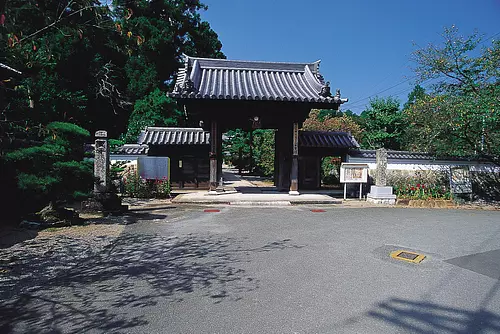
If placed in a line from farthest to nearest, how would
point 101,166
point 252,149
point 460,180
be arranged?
point 252,149
point 460,180
point 101,166

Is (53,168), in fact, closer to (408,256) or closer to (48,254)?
(48,254)

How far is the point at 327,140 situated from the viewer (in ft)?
51.3

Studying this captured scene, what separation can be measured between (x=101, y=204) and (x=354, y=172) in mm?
10263

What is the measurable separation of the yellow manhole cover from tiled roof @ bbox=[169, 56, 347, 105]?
7722 millimetres

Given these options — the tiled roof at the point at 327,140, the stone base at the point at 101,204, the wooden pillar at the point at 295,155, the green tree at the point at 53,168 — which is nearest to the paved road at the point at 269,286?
the green tree at the point at 53,168

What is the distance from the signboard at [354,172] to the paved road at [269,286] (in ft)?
20.5

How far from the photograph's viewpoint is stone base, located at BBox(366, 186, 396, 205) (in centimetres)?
1277

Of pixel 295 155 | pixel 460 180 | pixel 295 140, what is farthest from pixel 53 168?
pixel 460 180

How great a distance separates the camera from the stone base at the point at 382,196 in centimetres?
1277

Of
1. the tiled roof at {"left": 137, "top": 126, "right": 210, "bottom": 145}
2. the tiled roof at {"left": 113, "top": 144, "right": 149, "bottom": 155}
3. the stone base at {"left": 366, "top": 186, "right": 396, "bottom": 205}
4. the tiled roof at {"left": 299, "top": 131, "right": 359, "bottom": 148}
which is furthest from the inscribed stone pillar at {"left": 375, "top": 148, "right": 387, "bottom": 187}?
the tiled roof at {"left": 113, "top": 144, "right": 149, "bottom": 155}

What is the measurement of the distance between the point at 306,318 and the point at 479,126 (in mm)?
13780

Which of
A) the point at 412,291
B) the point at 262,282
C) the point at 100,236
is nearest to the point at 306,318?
the point at 262,282

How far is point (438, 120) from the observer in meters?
13.0

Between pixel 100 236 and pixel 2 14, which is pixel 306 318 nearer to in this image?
pixel 2 14
